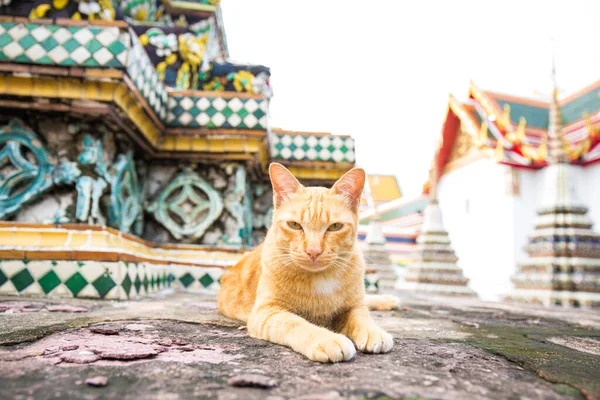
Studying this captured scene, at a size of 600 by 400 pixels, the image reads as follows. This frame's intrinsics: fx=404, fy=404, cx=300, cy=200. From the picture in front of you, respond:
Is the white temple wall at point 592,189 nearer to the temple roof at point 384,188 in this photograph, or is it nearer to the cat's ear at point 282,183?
the cat's ear at point 282,183

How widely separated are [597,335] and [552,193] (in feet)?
14.4

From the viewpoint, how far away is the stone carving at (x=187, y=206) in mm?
3141

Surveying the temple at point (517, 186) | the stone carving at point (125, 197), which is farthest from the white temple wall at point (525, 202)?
the stone carving at point (125, 197)

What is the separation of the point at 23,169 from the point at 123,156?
0.57m

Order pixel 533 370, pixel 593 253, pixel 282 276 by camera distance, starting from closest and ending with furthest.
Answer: pixel 533 370 < pixel 282 276 < pixel 593 253

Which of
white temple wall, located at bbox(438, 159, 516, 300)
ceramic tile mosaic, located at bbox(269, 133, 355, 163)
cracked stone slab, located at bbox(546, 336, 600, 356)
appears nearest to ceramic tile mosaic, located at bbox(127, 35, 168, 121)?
ceramic tile mosaic, located at bbox(269, 133, 355, 163)

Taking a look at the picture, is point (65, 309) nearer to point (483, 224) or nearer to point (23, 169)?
point (23, 169)

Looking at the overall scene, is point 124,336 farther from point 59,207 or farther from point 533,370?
point 59,207

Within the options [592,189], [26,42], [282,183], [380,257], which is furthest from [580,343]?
[592,189]

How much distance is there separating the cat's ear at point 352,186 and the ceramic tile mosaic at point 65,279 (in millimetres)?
1264

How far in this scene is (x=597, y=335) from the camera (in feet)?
5.77

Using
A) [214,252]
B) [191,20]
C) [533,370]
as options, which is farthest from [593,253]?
[191,20]

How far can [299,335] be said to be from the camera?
45.1 inches

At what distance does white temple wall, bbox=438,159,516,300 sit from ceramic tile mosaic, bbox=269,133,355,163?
295 inches
